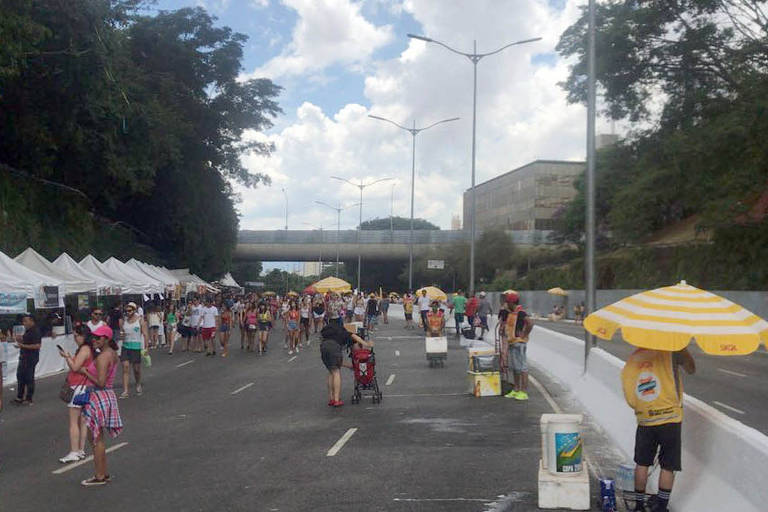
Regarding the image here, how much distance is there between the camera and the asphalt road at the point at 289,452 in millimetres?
8586

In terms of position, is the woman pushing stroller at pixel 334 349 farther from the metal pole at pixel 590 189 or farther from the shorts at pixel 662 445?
the shorts at pixel 662 445

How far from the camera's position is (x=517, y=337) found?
1573 cm

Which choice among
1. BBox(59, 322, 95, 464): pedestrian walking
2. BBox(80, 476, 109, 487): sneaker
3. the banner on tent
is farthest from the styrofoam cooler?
the banner on tent

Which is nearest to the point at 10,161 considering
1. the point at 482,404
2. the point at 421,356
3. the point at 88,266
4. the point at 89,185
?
the point at 89,185

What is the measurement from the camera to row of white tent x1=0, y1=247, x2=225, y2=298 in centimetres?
2095

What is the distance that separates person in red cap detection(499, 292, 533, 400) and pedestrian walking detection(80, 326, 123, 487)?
25.3 feet

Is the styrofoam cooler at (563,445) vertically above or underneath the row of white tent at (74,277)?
underneath

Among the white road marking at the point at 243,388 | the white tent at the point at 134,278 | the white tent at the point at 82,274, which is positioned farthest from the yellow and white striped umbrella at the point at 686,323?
the white tent at the point at 134,278

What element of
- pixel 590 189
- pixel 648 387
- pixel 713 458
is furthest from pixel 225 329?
pixel 713 458

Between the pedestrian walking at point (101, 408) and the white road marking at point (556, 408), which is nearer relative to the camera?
the pedestrian walking at point (101, 408)

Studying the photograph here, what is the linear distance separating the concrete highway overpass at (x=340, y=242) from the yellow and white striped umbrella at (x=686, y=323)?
81600 millimetres

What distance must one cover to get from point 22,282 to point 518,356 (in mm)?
11927

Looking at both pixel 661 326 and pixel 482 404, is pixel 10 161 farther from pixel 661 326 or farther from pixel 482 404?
pixel 661 326

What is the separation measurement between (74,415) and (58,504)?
7.20 ft
